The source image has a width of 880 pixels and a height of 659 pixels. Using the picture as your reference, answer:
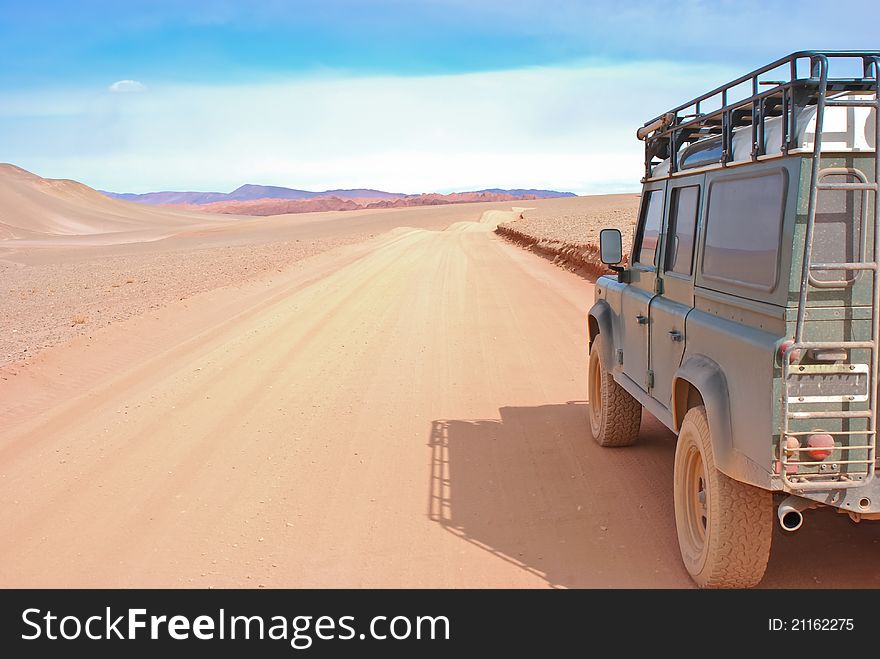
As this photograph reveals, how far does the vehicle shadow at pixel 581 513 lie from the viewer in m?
5.07

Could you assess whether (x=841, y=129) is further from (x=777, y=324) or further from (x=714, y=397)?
(x=714, y=397)

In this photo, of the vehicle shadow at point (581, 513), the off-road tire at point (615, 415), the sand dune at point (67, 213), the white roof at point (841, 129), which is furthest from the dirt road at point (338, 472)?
the sand dune at point (67, 213)

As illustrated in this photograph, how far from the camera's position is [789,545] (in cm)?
540

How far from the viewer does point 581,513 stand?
→ 6078mm

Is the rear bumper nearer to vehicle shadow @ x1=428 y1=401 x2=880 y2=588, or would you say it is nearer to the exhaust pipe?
the exhaust pipe

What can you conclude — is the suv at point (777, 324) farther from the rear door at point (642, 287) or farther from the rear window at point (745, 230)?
the rear door at point (642, 287)

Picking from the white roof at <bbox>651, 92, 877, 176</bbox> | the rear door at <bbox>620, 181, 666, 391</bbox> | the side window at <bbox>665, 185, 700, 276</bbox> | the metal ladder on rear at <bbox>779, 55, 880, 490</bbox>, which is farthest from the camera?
the rear door at <bbox>620, 181, 666, 391</bbox>

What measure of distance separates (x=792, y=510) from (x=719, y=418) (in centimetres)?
57

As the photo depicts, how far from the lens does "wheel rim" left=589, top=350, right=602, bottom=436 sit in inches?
309

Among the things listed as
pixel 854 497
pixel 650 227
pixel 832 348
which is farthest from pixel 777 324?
pixel 650 227

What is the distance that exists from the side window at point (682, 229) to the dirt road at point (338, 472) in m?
Result: 1.79

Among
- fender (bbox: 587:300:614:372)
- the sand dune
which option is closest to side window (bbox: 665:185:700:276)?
fender (bbox: 587:300:614:372)

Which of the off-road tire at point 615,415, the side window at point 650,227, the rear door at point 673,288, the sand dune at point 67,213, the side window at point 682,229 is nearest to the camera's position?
the rear door at point 673,288
